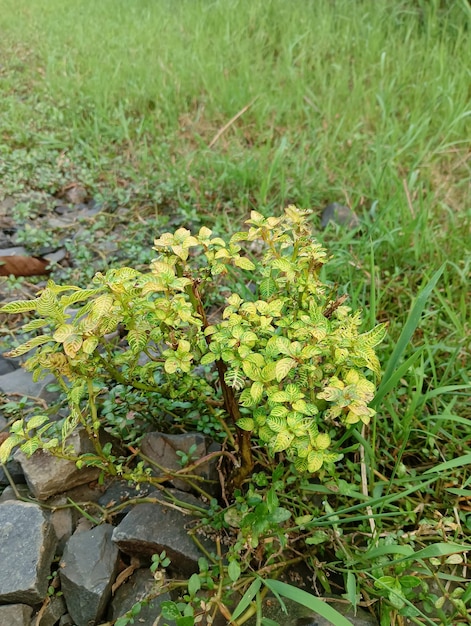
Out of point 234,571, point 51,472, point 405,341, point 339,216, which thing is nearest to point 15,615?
point 51,472

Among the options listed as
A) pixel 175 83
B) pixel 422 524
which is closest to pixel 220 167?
pixel 175 83

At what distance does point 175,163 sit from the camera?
2.88m

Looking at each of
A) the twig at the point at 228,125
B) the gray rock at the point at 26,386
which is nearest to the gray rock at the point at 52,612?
the gray rock at the point at 26,386

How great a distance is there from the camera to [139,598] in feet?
4.07

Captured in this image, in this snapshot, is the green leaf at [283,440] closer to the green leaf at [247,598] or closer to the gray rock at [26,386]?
the green leaf at [247,598]

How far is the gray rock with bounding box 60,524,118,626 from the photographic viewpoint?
1216 millimetres

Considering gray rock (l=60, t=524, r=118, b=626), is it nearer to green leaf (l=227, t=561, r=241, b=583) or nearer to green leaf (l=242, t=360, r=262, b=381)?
green leaf (l=227, t=561, r=241, b=583)

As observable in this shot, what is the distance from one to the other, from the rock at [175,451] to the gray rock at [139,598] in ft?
0.86

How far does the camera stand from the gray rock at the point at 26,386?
1731 mm

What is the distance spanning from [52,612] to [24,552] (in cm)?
16

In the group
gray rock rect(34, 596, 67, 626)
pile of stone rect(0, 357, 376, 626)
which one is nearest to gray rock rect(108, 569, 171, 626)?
pile of stone rect(0, 357, 376, 626)

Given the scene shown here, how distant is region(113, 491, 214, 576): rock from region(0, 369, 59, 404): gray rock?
590 mm

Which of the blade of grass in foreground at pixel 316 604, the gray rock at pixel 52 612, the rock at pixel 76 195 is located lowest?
the gray rock at pixel 52 612

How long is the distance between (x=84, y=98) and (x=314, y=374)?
3.05m
